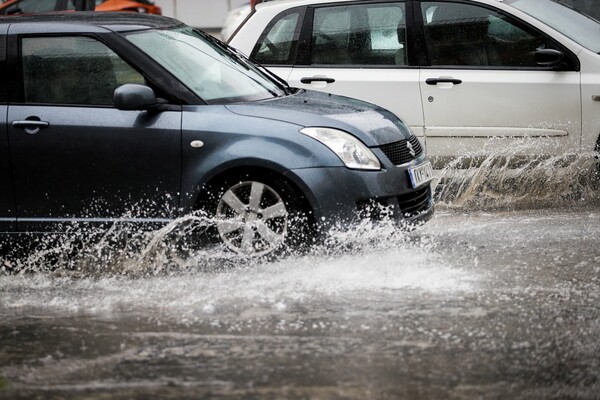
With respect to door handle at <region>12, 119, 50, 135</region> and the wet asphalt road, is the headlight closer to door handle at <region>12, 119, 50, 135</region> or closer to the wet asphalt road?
the wet asphalt road

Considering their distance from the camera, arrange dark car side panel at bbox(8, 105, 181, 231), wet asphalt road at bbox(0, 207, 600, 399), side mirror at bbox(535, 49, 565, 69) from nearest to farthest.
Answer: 1. wet asphalt road at bbox(0, 207, 600, 399)
2. dark car side panel at bbox(8, 105, 181, 231)
3. side mirror at bbox(535, 49, 565, 69)

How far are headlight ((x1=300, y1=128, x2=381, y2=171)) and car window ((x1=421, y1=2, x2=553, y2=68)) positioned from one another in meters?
2.89

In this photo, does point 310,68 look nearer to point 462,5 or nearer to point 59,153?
point 462,5

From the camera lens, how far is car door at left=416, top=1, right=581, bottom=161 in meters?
10.2

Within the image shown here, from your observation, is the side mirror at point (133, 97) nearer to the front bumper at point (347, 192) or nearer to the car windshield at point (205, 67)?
the car windshield at point (205, 67)

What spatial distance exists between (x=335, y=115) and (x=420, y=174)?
2.26 ft

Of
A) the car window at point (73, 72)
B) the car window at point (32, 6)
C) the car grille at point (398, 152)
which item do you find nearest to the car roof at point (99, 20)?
the car window at point (73, 72)

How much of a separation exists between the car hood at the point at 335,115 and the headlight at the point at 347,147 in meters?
0.04

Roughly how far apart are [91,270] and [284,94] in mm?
1722

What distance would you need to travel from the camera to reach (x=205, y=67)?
837 cm

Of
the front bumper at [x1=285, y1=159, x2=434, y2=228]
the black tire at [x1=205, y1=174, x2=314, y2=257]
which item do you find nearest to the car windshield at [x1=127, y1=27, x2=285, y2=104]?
the black tire at [x1=205, y1=174, x2=314, y2=257]

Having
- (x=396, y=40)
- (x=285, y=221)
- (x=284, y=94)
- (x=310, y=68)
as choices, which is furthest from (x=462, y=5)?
(x=285, y=221)

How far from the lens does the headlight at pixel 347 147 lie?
304 inches

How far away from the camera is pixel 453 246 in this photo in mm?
8438
